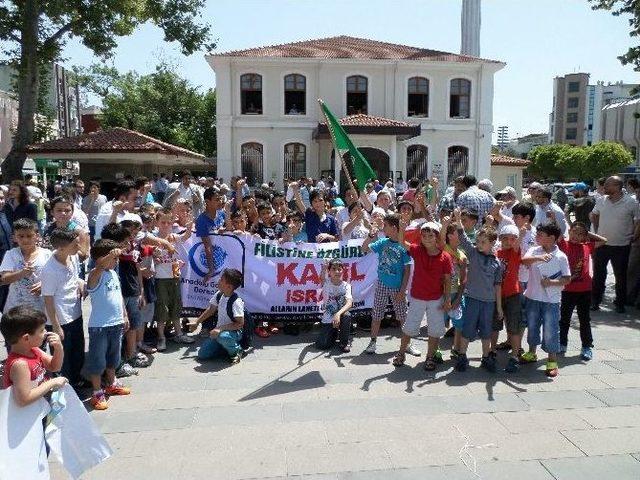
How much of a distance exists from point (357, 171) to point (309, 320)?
232 centimetres

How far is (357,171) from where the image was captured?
7.76 meters

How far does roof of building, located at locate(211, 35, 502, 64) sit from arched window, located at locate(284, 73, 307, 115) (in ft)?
A: 3.53

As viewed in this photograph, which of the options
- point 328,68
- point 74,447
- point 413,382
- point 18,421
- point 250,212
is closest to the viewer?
point 18,421

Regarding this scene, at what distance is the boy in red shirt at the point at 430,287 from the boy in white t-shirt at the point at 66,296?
10.4ft

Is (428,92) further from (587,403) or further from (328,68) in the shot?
(587,403)

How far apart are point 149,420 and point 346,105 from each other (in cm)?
2305

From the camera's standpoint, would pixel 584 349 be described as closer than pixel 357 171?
Yes

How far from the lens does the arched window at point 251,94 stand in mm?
25328

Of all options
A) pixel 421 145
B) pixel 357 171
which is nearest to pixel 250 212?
pixel 357 171

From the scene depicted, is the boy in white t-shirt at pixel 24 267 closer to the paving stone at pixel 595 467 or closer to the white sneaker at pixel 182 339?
the white sneaker at pixel 182 339

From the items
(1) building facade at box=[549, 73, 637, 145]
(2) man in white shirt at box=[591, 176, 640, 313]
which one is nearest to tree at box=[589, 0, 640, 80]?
Result: (2) man in white shirt at box=[591, 176, 640, 313]

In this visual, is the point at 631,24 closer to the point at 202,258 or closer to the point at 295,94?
the point at 202,258

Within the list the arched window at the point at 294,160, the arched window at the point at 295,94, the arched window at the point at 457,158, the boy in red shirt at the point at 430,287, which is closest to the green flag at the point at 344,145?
the boy in red shirt at the point at 430,287

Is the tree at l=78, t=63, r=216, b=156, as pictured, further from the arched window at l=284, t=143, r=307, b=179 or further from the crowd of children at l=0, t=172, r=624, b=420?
the crowd of children at l=0, t=172, r=624, b=420
